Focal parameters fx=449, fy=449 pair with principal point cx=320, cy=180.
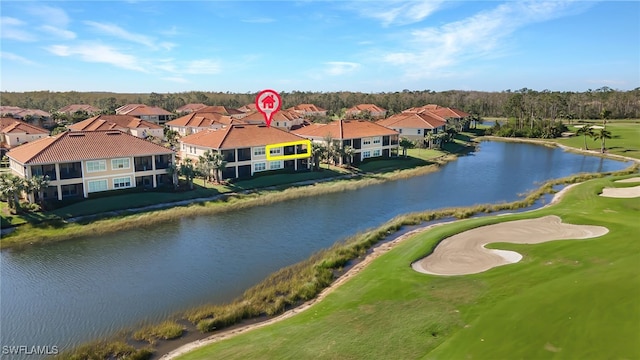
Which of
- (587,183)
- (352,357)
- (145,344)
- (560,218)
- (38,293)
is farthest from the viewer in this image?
(587,183)

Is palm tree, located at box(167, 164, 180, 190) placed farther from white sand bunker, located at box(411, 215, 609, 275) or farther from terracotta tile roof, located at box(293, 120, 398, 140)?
white sand bunker, located at box(411, 215, 609, 275)

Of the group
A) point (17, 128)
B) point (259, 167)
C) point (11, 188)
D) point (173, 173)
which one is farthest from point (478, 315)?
point (17, 128)

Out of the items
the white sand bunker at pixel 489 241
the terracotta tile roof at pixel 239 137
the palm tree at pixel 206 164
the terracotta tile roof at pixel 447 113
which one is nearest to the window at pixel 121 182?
the palm tree at pixel 206 164

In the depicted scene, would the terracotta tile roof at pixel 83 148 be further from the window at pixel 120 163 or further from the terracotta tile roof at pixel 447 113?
the terracotta tile roof at pixel 447 113

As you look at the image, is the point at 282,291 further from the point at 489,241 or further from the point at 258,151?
the point at 258,151

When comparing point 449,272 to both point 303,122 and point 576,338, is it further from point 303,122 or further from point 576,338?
point 303,122

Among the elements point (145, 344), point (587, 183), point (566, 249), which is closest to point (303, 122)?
point (587, 183)
